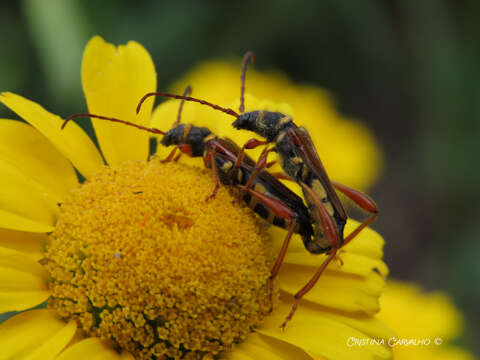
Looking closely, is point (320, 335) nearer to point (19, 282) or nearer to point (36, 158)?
point (19, 282)

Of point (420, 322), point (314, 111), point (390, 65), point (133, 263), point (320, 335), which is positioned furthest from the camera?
point (390, 65)

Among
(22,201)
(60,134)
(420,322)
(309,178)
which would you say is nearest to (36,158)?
(60,134)

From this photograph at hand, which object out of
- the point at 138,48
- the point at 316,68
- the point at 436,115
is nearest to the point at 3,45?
the point at 138,48

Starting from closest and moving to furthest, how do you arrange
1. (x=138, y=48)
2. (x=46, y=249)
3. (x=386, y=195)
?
(x=46, y=249) < (x=138, y=48) < (x=386, y=195)

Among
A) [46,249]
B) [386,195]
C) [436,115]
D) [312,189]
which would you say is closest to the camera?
[46,249]

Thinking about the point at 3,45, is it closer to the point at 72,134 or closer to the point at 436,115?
the point at 72,134

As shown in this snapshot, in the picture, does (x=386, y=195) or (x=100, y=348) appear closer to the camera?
(x=100, y=348)

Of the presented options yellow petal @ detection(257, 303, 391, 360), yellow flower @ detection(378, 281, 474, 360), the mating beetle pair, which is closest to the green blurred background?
yellow flower @ detection(378, 281, 474, 360)
